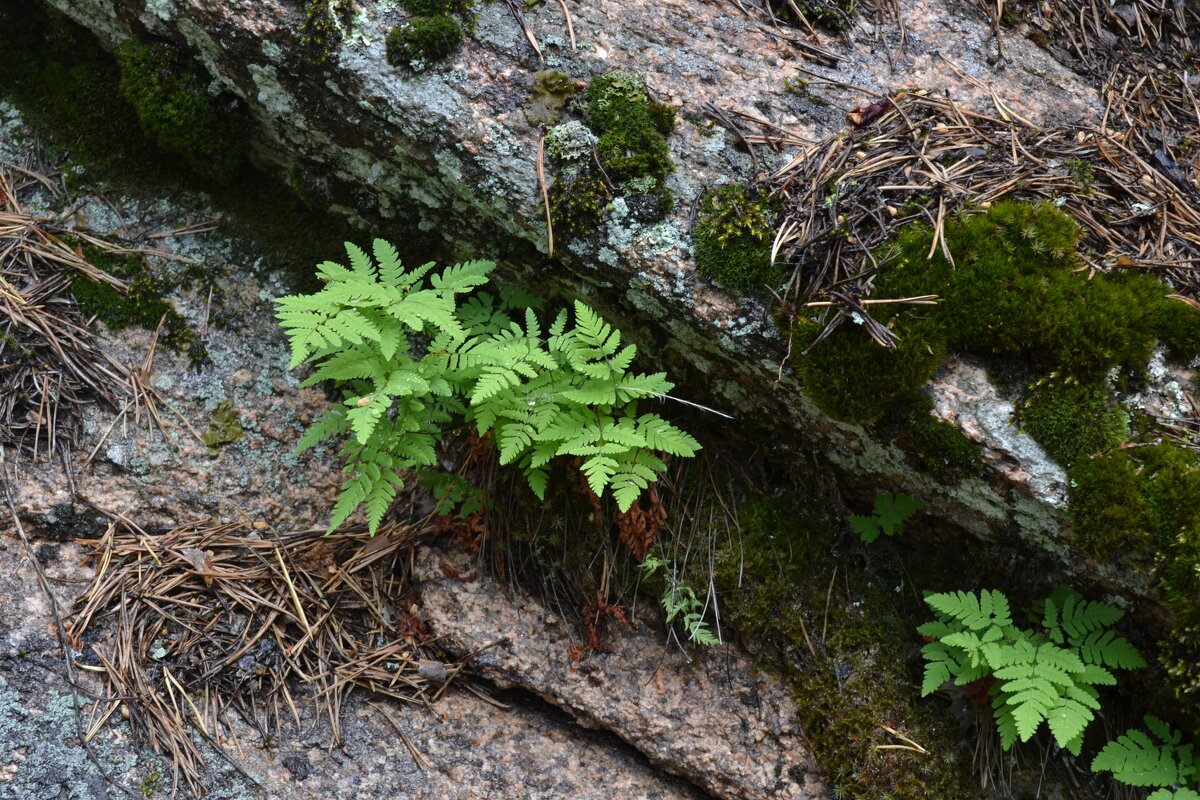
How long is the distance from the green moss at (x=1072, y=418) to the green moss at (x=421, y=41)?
10.3ft

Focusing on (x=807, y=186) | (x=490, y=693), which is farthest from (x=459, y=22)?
(x=490, y=693)

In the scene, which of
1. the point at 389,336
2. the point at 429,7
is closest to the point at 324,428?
the point at 389,336

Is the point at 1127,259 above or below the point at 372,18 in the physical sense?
below

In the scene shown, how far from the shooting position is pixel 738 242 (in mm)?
3576

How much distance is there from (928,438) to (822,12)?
2.56 meters

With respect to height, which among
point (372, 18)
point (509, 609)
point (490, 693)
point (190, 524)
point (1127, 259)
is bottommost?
point (490, 693)

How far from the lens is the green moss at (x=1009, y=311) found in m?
3.26

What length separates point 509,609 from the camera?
13.3ft

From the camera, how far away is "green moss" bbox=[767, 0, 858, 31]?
4.38 meters

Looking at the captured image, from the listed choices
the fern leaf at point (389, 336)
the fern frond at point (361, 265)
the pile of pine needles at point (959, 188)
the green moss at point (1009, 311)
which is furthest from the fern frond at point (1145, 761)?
the fern frond at point (361, 265)

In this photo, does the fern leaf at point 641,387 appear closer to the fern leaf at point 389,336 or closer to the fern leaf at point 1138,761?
the fern leaf at point 389,336

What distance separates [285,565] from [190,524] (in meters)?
0.53

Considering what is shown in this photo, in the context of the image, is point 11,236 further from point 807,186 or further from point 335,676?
point 807,186

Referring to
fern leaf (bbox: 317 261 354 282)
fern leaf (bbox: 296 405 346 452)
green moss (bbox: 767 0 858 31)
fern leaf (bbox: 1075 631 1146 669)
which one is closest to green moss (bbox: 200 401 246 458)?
fern leaf (bbox: 296 405 346 452)
